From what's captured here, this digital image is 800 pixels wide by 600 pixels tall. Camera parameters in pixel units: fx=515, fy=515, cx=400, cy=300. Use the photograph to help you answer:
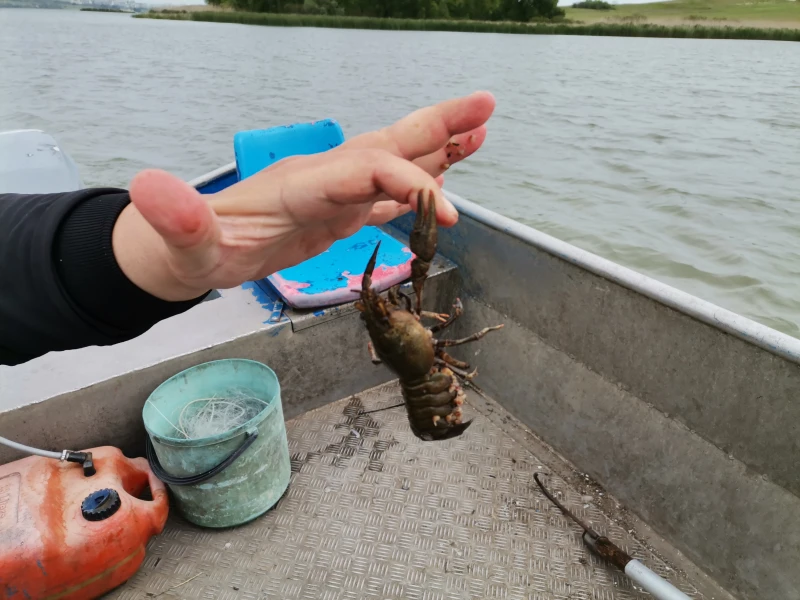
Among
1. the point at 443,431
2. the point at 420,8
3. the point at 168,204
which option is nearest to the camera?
the point at 168,204

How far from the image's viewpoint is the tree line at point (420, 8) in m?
50.0

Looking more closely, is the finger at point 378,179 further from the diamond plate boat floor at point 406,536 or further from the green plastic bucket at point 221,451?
the diamond plate boat floor at point 406,536

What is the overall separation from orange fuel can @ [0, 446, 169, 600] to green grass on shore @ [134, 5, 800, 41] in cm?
4149

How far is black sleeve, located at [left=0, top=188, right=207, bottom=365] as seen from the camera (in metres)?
1.48

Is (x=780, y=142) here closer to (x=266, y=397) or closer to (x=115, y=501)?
(x=266, y=397)

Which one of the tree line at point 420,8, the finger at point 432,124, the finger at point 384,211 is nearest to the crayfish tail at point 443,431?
the finger at point 384,211

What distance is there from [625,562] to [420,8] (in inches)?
2268

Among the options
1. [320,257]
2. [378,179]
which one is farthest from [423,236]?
[320,257]

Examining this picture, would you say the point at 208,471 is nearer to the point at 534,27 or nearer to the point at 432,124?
the point at 432,124

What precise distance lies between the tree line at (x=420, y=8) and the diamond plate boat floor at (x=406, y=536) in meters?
53.6

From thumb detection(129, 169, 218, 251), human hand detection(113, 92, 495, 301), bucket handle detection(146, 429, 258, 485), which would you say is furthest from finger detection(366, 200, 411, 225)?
bucket handle detection(146, 429, 258, 485)

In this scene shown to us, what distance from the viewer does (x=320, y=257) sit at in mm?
4211

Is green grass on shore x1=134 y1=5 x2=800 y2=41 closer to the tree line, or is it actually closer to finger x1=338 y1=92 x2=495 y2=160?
the tree line

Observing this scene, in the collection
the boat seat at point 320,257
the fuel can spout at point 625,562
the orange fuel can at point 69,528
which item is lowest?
the fuel can spout at point 625,562
